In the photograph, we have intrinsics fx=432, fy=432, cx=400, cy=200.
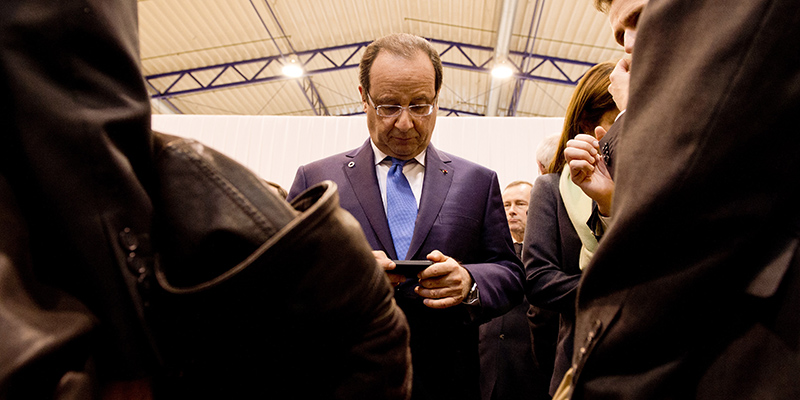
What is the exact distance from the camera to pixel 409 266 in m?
1.14

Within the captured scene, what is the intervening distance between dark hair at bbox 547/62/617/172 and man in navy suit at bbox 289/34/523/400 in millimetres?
335

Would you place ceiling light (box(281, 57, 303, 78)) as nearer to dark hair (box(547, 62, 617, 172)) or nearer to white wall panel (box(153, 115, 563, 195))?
white wall panel (box(153, 115, 563, 195))

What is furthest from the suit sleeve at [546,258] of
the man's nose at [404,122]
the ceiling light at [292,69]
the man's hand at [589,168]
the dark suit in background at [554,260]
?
the ceiling light at [292,69]

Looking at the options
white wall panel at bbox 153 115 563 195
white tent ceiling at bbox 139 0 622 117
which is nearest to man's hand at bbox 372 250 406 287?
white wall panel at bbox 153 115 563 195

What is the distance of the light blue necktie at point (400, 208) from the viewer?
1465 mm

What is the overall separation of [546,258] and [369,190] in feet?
2.14

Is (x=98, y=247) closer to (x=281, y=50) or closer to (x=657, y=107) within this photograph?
(x=657, y=107)

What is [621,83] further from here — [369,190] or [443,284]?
[369,190]

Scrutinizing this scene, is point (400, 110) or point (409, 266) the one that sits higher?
point (400, 110)

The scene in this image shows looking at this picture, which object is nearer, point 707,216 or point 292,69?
point 707,216

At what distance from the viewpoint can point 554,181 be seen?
1.59 meters

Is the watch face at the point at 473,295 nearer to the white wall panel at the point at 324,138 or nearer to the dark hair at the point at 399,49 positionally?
the dark hair at the point at 399,49

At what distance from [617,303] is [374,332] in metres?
0.32

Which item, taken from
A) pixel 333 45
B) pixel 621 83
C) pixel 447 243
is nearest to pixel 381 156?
pixel 447 243
